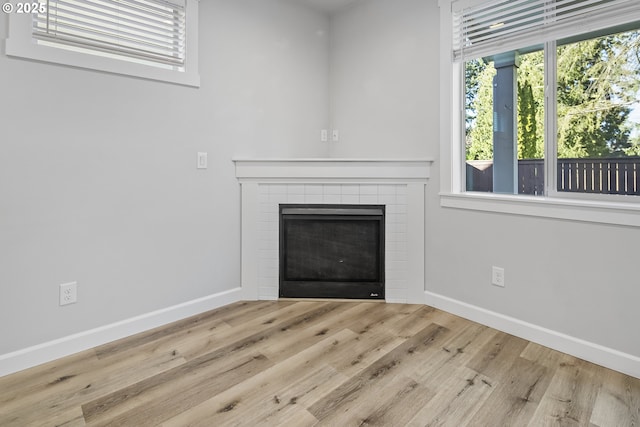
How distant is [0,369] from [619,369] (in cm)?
323

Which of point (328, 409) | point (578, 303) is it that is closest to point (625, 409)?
point (578, 303)

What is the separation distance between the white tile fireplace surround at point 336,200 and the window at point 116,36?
857 millimetres

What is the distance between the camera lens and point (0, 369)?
194 centimetres

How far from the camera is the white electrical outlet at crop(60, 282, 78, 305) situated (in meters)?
2.15

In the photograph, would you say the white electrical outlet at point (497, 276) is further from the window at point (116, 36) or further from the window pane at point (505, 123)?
the window at point (116, 36)

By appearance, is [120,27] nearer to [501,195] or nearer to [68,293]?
[68,293]

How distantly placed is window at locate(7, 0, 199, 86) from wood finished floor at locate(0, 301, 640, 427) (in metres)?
1.71

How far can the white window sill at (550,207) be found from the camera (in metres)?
1.94

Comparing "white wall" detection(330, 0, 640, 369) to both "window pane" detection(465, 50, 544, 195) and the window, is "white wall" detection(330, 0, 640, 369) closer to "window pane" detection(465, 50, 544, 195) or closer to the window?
"window pane" detection(465, 50, 544, 195)

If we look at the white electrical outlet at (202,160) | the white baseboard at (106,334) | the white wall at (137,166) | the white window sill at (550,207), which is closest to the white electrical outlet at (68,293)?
the white wall at (137,166)

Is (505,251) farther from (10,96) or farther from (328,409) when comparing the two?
(10,96)

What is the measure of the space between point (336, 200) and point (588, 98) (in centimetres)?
177

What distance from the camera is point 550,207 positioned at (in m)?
2.22

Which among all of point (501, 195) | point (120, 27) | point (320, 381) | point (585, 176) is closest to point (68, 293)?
point (320, 381)
